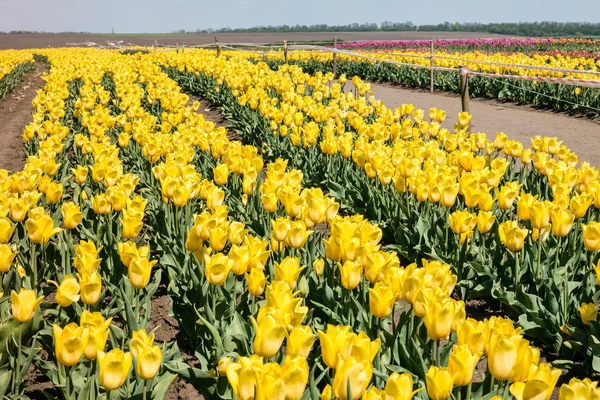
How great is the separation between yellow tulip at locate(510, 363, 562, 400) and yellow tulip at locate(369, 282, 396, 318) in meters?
0.60

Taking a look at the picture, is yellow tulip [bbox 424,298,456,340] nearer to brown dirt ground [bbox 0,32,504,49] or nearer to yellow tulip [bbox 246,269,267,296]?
yellow tulip [bbox 246,269,267,296]

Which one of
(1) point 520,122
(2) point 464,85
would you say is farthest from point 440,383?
(1) point 520,122

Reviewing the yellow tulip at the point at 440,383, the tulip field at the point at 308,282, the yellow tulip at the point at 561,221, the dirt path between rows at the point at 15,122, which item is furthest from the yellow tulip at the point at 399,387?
the dirt path between rows at the point at 15,122

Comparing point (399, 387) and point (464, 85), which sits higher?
point (464, 85)

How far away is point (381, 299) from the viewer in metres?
2.17

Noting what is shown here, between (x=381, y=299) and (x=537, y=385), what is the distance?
70 cm

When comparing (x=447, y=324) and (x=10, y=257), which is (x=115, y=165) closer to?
(x=10, y=257)

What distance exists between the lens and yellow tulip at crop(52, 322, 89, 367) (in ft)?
6.35

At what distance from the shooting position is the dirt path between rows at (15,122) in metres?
9.17

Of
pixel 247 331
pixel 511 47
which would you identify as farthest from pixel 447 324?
pixel 511 47

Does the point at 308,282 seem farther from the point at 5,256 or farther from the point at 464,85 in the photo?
the point at 464,85

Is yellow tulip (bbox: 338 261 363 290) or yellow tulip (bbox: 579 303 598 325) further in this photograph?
yellow tulip (bbox: 579 303 598 325)

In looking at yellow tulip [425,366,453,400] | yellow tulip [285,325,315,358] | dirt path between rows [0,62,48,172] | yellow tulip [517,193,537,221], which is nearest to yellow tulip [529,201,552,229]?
yellow tulip [517,193,537,221]

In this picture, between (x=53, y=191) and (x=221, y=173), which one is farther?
(x=221, y=173)
